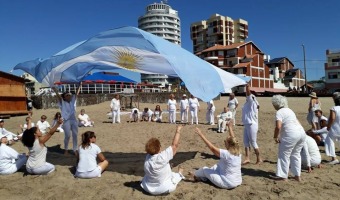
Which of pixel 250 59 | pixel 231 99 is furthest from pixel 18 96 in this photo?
pixel 250 59

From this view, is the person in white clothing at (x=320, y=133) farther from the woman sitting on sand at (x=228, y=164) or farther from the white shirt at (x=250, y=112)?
the woman sitting on sand at (x=228, y=164)

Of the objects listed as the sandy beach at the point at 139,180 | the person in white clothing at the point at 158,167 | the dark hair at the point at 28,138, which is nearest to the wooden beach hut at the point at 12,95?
the sandy beach at the point at 139,180

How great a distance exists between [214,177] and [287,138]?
5.16 ft

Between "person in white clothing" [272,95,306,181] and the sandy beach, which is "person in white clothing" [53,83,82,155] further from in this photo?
"person in white clothing" [272,95,306,181]

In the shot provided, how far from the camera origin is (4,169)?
251 inches

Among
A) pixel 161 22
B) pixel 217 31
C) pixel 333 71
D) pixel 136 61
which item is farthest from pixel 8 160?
pixel 161 22

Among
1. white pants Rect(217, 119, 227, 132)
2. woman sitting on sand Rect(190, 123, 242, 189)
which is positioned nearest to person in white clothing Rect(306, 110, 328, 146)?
white pants Rect(217, 119, 227, 132)

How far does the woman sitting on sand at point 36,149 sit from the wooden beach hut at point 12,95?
16762 mm

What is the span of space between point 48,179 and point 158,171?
2.58 meters

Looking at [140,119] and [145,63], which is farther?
[140,119]

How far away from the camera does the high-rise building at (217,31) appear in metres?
90.3

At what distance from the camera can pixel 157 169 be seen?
500 centimetres

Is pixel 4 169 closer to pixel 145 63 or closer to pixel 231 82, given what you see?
pixel 145 63

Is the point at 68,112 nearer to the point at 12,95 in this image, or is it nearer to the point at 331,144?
the point at 331,144
